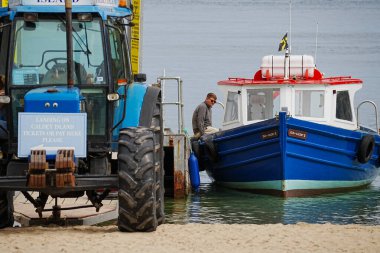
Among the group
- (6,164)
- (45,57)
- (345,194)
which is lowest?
(345,194)

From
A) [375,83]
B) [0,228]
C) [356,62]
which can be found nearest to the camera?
[0,228]

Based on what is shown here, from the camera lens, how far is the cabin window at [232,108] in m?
22.9

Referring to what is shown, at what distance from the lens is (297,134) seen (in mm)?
21406

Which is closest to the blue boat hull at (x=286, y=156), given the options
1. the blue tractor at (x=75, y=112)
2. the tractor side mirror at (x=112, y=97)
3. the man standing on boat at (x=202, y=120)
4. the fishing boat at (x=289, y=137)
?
the fishing boat at (x=289, y=137)

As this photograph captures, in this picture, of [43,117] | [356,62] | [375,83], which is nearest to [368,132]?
[43,117]

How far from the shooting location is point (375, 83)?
187ft

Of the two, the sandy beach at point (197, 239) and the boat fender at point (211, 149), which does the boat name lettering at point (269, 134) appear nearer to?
the boat fender at point (211, 149)

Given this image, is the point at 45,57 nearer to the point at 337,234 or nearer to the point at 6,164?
the point at 6,164

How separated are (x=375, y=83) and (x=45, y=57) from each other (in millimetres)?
44938

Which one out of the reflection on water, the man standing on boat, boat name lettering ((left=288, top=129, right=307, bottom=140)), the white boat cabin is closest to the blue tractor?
the reflection on water

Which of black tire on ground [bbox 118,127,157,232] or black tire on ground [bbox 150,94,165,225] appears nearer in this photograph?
black tire on ground [bbox 118,127,157,232]

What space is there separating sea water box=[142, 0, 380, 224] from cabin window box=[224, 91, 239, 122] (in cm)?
143

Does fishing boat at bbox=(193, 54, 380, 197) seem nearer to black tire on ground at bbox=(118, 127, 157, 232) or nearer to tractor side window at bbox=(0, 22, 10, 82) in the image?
tractor side window at bbox=(0, 22, 10, 82)

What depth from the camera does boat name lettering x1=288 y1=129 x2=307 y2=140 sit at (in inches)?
839
